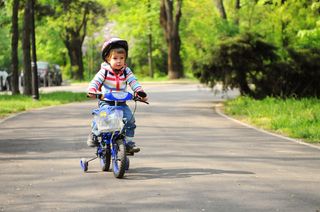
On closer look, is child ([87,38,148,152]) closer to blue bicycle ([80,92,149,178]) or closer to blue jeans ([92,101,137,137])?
blue jeans ([92,101,137,137])

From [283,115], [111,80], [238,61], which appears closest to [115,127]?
[111,80]

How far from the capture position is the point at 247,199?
8.20m

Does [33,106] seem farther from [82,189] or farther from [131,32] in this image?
[131,32]

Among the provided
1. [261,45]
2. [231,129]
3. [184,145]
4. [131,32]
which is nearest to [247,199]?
[184,145]

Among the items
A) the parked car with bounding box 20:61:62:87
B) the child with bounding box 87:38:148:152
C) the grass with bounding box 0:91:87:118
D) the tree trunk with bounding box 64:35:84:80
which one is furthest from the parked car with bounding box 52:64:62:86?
the child with bounding box 87:38:148:152

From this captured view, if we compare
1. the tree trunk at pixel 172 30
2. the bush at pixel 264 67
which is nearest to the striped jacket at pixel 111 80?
the bush at pixel 264 67

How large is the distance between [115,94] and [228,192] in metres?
2.04

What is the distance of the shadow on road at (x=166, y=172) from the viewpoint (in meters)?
9.92

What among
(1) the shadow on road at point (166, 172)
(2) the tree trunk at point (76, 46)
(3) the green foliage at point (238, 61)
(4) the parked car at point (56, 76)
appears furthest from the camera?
(2) the tree trunk at point (76, 46)

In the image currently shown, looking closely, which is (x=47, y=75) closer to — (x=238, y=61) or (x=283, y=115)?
(x=238, y=61)

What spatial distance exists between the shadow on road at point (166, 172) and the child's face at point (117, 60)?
136cm

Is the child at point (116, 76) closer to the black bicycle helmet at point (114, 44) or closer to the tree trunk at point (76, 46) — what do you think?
the black bicycle helmet at point (114, 44)

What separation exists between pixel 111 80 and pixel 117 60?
10.4 inches

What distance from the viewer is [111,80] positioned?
1010 cm
